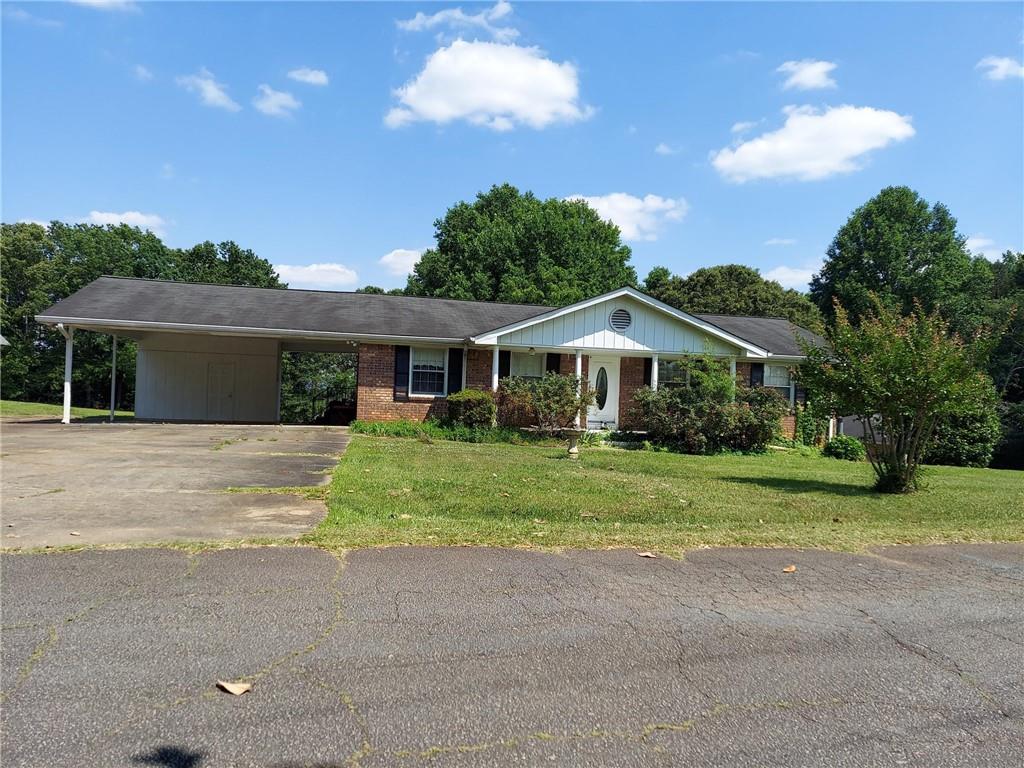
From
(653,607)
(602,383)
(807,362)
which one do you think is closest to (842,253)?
(602,383)

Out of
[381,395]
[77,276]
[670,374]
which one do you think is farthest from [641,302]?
[77,276]

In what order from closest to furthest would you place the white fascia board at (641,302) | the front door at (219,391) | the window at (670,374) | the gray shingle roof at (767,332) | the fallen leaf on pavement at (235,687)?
the fallen leaf on pavement at (235,687)
the white fascia board at (641,302)
the window at (670,374)
the gray shingle roof at (767,332)
the front door at (219,391)

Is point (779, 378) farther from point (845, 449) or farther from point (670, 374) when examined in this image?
point (670, 374)

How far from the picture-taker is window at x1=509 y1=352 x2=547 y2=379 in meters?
19.7

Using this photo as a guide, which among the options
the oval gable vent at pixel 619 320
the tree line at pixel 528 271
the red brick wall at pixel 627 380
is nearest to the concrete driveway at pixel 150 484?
the oval gable vent at pixel 619 320

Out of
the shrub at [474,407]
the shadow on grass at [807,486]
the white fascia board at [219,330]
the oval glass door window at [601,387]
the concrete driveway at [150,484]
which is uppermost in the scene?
the white fascia board at [219,330]

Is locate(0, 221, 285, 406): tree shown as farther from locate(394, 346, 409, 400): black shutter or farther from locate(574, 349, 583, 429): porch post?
locate(574, 349, 583, 429): porch post

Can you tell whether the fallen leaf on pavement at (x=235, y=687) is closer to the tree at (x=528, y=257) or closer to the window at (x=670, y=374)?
the window at (x=670, y=374)

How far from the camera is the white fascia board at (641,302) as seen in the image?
1819 cm

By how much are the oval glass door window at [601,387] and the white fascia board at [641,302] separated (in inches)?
91.6

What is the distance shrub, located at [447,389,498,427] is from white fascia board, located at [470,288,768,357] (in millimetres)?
1417

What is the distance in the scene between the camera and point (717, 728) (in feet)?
10.0

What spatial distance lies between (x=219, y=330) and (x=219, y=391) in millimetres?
7277

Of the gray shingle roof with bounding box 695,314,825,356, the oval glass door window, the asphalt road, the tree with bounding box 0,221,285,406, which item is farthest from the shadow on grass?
the tree with bounding box 0,221,285,406
